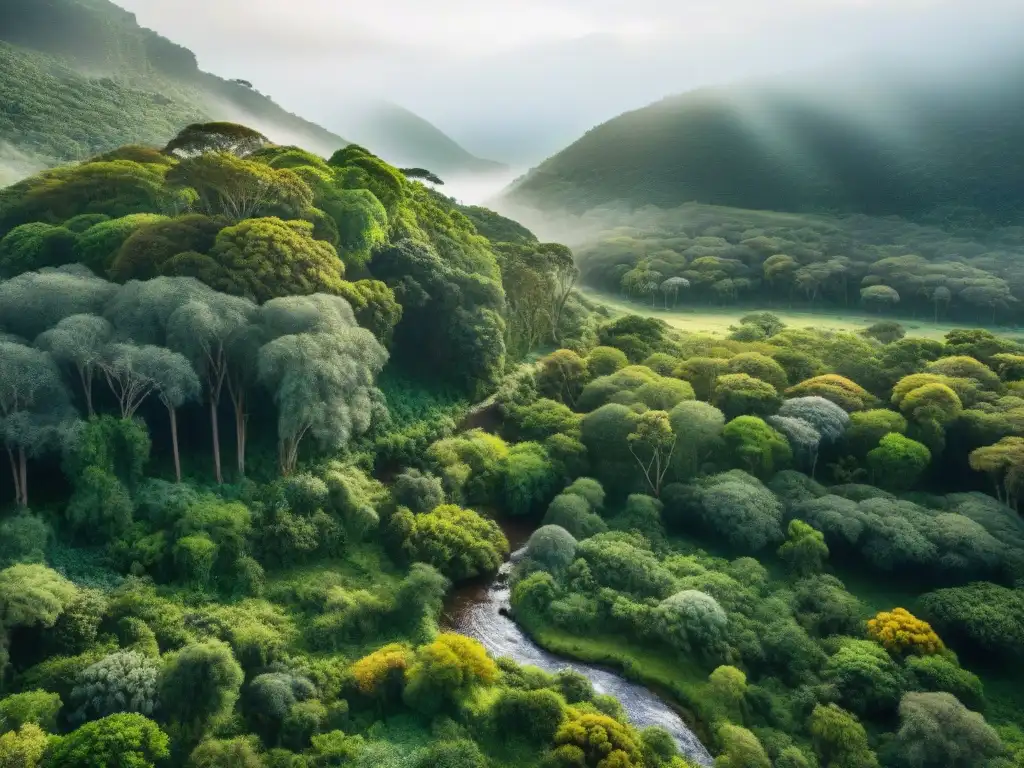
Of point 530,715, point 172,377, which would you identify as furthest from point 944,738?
point 172,377

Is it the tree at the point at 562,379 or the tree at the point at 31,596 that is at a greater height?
the tree at the point at 562,379

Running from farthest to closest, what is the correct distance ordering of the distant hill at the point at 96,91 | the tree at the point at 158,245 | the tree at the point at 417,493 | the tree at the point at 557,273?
the distant hill at the point at 96,91, the tree at the point at 557,273, the tree at the point at 158,245, the tree at the point at 417,493

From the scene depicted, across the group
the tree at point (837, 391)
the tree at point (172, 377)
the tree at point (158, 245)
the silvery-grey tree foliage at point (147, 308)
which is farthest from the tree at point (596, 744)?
the tree at point (837, 391)

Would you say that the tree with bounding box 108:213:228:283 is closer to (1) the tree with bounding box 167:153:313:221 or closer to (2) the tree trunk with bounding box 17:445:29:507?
(1) the tree with bounding box 167:153:313:221

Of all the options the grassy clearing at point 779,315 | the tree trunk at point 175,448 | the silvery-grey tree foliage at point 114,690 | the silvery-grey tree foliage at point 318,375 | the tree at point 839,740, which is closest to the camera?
the silvery-grey tree foliage at point 114,690

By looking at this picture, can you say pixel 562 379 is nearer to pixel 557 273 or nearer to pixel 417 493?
pixel 557 273

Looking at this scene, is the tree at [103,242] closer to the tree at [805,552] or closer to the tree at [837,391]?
the tree at [805,552]

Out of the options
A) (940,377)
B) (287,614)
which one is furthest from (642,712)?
(940,377)
